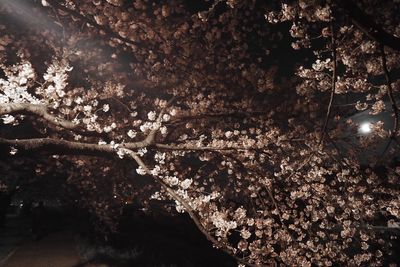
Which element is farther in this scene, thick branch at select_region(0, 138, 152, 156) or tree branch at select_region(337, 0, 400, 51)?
thick branch at select_region(0, 138, 152, 156)

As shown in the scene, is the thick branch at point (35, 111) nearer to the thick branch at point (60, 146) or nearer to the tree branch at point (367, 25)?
the thick branch at point (60, 146)

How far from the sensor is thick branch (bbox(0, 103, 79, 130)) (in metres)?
7.28

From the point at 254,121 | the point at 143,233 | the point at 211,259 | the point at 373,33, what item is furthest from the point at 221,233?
the point at 143,233

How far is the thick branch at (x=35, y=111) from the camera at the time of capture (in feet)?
23.9

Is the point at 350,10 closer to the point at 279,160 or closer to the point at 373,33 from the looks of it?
the point at 373,33

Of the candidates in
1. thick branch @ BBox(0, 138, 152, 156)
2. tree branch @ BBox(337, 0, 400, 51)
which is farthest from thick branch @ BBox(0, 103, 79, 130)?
tree branch @ BBox(337, 0, 400, 51)

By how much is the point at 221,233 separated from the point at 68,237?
1617 cm

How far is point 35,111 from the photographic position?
803cm

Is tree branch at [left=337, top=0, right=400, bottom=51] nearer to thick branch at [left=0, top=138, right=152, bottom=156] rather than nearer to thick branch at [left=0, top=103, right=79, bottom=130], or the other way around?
thick branch at [left=0, top=138, right=152, bottom=156]

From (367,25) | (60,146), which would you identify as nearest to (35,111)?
(60,146)

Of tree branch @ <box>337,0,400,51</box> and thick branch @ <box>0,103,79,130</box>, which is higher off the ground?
thick branch @ <box>0,103,79,130</box>

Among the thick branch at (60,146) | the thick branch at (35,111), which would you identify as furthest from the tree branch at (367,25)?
the thick branch at (35,111)

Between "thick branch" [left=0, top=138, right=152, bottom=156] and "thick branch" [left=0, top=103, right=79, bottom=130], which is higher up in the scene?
"thick branch" [left=0, top=103, right=79, bottom=130]

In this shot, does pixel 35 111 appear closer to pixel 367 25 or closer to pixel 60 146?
pixel 60 146
